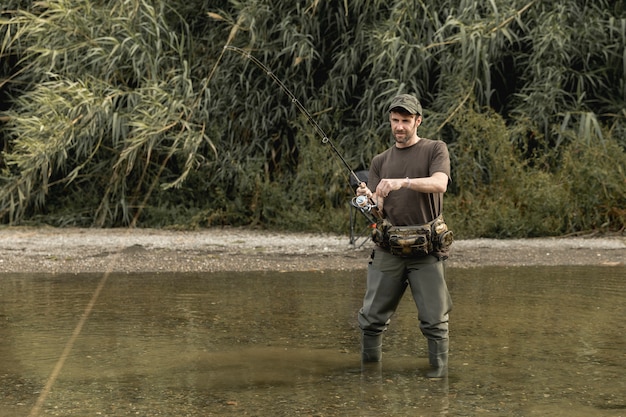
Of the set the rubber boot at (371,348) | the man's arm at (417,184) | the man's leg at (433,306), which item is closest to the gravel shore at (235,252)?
the rubber boot at (371,348)

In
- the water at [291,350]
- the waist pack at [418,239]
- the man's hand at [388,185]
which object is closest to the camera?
the water at [291,350]

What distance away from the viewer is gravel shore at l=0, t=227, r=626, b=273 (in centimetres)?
1165

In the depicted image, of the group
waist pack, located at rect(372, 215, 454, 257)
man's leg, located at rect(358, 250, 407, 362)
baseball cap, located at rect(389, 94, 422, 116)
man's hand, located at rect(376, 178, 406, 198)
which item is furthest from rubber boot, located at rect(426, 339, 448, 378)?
baseball cap, located at rect(389, 94, 422, 116)

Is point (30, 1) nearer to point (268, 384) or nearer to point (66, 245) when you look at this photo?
point (66, 245)

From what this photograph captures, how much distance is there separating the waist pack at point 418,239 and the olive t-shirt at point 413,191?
0.07 metres

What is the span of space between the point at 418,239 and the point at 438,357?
68cm

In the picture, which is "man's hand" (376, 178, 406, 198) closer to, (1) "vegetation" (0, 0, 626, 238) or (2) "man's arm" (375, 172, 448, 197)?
(2) "man's arm" (375, 172, 448, 197)

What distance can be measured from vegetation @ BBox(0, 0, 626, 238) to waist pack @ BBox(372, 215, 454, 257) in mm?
7471

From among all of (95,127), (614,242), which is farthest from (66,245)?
(614,242)

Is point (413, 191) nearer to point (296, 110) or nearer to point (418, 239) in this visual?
point (418, 239)

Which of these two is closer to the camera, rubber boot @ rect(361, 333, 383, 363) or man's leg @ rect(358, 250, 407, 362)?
man's leg @ rect(358, 250, 407, 362)

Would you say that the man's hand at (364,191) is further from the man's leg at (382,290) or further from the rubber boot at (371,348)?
the rubber boot at (371,348)

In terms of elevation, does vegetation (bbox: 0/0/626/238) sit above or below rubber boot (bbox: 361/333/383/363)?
above

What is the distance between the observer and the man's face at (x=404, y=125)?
6.30 metres
